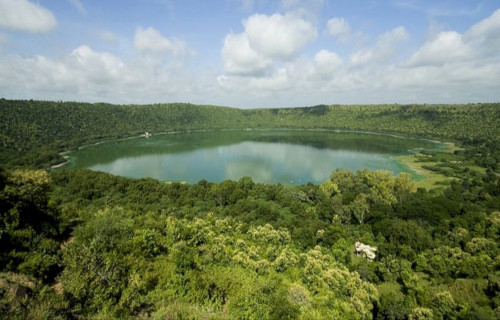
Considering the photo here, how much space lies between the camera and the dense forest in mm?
13875

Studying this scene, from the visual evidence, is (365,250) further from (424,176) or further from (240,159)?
(240,159)

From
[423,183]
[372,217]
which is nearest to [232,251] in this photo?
[372,217]

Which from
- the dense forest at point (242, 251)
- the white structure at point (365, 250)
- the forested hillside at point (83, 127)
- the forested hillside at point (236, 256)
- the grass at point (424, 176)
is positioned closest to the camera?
the forested hillside at point (236, 256)

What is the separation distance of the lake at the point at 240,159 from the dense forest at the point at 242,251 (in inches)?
1022

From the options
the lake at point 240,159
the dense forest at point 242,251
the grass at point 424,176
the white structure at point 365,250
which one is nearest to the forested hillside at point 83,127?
the lake at point 240,159

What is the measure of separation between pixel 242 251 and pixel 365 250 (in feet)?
53.6

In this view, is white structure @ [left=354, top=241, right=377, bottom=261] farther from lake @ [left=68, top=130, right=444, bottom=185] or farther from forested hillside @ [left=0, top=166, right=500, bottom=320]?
lake @ [left=68, top=130, right=444, bottom=185]

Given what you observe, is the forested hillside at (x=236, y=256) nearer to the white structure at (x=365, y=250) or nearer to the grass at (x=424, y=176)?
the white structure at (x=365, y=250)

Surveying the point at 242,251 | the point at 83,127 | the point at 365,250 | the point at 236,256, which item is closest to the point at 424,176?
the point at 365,250

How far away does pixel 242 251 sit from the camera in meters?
26.3

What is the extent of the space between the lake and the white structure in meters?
39.3

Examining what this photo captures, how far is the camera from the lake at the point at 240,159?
8262 cm

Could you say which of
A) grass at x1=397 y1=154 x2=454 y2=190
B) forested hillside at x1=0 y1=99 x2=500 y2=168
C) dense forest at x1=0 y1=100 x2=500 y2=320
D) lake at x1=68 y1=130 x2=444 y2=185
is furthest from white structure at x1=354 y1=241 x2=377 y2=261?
forested hillside at x1=0 y1=99 x2=500 y2=168

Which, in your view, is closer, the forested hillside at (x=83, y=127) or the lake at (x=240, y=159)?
the lake at (x=240, y=159)
